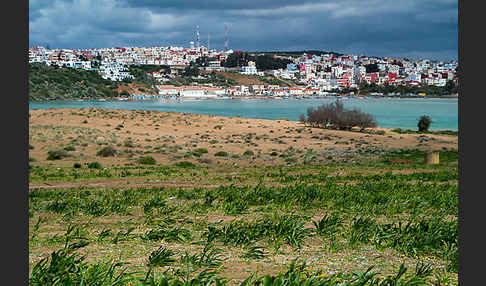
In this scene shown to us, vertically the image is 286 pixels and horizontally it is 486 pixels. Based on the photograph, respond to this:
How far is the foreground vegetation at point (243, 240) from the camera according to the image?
147 inches

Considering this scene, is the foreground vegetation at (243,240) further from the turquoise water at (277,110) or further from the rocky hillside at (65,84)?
the rocky hillside at (65,84)

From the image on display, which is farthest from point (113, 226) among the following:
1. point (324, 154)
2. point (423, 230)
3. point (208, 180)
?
point (324, 154)

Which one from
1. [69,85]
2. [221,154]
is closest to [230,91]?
[69,85]

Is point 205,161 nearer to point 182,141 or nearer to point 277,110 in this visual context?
point 182,141

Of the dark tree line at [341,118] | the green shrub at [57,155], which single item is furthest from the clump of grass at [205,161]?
the dark tree line at [341,118]

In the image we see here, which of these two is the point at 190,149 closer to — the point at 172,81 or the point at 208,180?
the point at 208,180

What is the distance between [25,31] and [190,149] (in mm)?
26377

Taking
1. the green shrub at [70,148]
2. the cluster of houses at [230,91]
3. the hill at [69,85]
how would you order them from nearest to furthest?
the green shrub at [70,148]
the hill at [69,85]
the cluster of houses at [230,91]

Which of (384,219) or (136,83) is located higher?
(136,83)

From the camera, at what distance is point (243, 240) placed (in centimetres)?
497

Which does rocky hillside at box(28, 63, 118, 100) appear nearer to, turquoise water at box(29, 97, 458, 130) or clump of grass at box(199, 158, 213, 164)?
turquoise water at box(29, 97, 458, 130)

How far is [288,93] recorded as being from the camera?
180 metres

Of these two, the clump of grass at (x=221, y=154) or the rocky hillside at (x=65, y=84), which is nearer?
the clump of grass at (x=221, y=154)

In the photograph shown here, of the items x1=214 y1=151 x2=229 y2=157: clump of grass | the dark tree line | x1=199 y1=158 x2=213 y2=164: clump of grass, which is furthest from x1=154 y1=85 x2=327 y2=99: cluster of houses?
x1=199 y1=158 x2=213 y2=164: clump of grass
